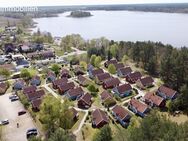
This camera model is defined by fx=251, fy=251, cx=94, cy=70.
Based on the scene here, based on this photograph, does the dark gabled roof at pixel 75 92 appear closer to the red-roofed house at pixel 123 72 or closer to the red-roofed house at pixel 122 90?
the red-roofed house at pixel 122 90

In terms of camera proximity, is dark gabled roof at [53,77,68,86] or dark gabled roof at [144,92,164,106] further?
dark gabled roof at [53,77,68,86]

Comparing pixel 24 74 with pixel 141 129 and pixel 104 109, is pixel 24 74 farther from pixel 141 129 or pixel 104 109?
pixel 141 129

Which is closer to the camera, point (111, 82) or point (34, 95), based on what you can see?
point (34, 95)

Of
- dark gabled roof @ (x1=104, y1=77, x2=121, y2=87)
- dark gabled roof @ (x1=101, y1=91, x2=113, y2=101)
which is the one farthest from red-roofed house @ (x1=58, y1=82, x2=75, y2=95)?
dark gabled roof @ (x1=101, y1=91, x2=113, y2=101)

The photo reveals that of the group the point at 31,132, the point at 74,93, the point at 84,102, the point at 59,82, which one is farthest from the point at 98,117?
the point at 59,82

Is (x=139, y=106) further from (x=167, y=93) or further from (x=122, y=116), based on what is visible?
(x=167, y=93)

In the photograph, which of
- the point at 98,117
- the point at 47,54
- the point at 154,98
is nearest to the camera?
the point at 98,117

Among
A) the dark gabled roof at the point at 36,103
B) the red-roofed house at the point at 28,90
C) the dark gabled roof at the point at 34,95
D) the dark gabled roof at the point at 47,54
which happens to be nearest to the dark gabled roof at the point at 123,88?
the dark gabled roof at the point at 34,95

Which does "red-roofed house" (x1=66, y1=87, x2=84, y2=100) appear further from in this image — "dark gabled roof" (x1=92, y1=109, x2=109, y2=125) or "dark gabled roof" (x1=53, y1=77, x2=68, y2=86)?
"dark gabled roof" (x1=92, y1=109, x2=109, y2=125)

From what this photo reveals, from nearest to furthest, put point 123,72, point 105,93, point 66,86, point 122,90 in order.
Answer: point 105,93 < point 122,90 < point 66,86 < point 123,72

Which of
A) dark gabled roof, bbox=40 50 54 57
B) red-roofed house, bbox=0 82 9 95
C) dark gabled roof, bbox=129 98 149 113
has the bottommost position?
red-roofed house, bbox=0 82 9 95
